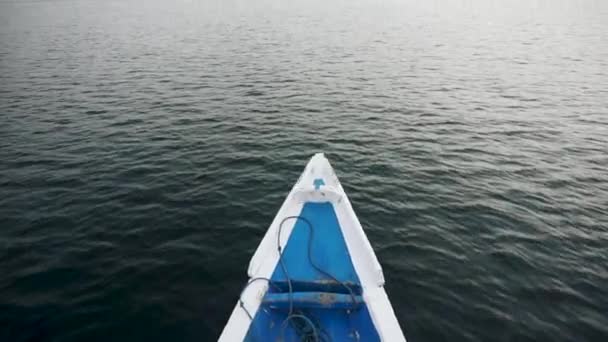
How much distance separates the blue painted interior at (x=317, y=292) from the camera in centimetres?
513

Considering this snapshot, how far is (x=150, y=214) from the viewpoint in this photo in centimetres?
934

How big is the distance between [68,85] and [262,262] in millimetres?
22180

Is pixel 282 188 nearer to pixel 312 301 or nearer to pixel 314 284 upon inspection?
pixel 314 284

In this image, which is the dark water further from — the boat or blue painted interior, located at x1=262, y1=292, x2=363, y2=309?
blue painted interior, located at x1=262, y1=292, x2=363, y2=309

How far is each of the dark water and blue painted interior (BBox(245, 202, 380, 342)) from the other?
4.96 feet

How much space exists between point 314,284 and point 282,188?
5374 millimetres

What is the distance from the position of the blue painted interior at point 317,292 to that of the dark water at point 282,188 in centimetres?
151

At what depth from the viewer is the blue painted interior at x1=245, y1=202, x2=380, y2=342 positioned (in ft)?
16.8

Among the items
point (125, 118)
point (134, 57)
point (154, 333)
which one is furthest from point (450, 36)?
point (154, 333)

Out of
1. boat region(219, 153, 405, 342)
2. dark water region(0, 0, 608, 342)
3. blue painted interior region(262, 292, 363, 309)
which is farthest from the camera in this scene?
dark water region(0, 0, 608, 342)

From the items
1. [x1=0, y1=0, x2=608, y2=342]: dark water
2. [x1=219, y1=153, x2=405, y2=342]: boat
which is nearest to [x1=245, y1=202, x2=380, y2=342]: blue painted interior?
[x1=219, y1=153, x2=405, y2=342]: boat

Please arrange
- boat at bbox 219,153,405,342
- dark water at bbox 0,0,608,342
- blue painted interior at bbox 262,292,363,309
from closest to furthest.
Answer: boat at bbox 219,153,405,342
blue painted interior at bbox 262,292,363,309
dark water at bbox 0,0,608,342

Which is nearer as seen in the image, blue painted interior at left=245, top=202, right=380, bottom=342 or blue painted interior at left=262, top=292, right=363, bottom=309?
blue painted interior at left=245, top=202, right=380, bottom=342

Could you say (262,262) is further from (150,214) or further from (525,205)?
(525,205)
